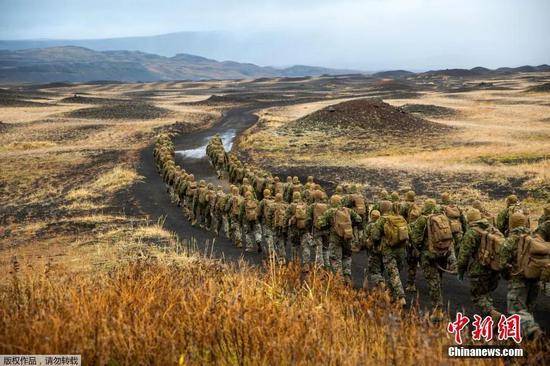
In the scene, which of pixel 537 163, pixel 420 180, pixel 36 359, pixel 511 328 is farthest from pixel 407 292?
pixel 537 163

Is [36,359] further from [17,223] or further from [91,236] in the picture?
[17,223]

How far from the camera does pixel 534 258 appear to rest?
795 centimetres

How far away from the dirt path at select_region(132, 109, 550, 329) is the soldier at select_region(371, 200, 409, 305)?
575mm

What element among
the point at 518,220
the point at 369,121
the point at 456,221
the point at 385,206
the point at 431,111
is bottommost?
the point at 456,221

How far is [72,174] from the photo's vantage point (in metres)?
32.2

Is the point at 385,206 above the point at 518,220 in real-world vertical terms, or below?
below

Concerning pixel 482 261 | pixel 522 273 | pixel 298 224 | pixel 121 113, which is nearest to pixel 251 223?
pixel 298 224

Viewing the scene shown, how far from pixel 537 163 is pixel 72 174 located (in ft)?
99.0

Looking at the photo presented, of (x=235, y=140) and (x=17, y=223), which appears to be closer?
(x=17, y=223)

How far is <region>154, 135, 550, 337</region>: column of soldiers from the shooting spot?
27.6 feet

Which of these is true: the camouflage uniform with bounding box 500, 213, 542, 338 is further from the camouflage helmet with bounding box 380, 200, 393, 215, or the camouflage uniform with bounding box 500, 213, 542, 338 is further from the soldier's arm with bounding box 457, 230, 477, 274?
the camouflage helmet with bounding box 380, 200, 393, 215

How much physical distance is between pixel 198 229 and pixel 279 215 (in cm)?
568

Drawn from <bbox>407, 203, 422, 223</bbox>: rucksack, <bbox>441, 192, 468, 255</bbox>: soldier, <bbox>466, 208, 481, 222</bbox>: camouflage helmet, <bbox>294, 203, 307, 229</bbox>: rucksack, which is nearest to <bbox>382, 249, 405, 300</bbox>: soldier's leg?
<bbox>441, 192, 468, 255</bbox>: soldier

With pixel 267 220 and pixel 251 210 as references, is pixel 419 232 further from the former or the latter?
pixel 251 210
